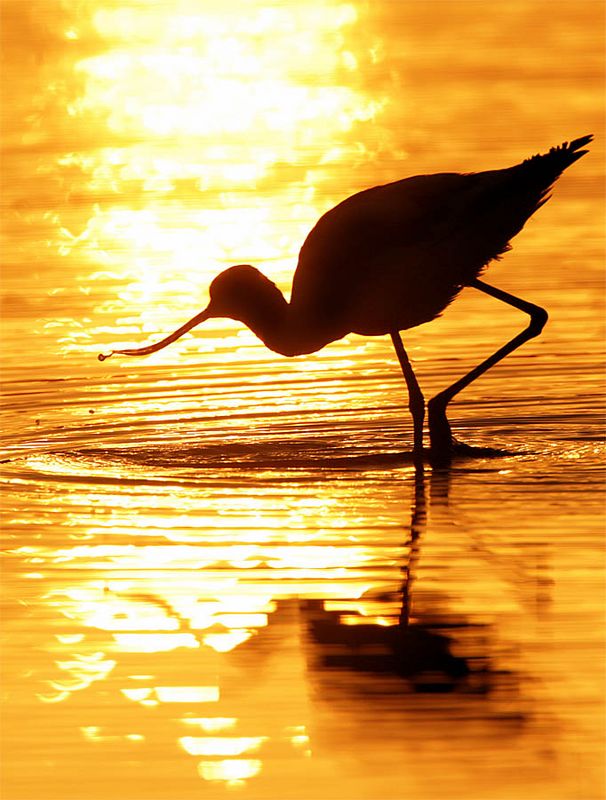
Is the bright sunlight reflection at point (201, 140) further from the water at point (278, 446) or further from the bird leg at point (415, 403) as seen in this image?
the bird leg at point (415, 403)

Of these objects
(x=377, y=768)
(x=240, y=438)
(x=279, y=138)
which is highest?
(x=279, y=138)

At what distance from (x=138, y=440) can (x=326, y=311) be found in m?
1.24

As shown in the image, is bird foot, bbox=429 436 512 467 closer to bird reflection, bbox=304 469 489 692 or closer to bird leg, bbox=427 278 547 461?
bird leg, bbox=427 278 547 461

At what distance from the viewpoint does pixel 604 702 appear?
7293mm

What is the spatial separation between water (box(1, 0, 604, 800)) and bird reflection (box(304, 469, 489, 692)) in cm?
2

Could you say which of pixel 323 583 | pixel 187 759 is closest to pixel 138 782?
pixel 187 759

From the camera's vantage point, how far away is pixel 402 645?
7852 millimetres

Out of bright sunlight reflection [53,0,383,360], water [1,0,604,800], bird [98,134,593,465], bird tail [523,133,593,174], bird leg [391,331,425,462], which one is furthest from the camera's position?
bright sunlight reflection [53,0,383,360]

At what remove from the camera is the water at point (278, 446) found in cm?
709

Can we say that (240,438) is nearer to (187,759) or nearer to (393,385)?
(393,385)

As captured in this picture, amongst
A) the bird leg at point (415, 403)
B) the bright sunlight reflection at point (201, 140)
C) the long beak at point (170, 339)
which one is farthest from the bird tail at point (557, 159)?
the bright sunlight reflection at point (201, 140)

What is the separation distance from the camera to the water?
7094mm

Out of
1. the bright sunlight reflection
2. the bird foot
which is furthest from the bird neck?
the bright sunlight reflection

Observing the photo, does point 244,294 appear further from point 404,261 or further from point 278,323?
point 404,261
